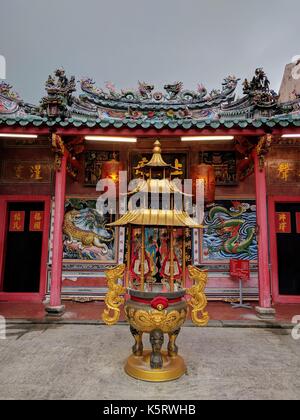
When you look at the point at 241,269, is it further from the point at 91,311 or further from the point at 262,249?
the point at 91,311

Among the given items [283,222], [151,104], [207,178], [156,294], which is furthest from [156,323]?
[151,104]

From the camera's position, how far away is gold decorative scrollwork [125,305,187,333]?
3252mm

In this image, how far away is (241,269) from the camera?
684 centimetres

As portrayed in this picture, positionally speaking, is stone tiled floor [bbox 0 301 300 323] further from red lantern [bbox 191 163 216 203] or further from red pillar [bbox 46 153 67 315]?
red lantern [bbox 191 163 216 203]

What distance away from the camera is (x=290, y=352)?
4148 millimetres

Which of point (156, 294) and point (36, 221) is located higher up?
point (36, 221)

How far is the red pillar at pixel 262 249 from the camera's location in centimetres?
570

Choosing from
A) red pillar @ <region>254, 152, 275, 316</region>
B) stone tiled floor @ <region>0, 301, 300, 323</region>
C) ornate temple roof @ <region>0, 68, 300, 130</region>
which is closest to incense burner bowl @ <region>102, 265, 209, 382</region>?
stone tiled floor @ <region>0, 301, 300, 323</region>

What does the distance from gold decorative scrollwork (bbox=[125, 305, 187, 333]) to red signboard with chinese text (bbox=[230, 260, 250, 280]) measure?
386 centimetres

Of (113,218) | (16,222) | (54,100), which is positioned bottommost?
(16,222)

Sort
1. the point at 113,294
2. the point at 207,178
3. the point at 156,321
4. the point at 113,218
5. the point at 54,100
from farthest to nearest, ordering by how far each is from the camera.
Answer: the point at 113,218 < the point at 207,178 < the point at 54,100 < the point at 113,294 < the point at 156,321

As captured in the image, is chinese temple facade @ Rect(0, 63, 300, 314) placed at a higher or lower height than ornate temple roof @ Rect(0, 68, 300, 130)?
lower

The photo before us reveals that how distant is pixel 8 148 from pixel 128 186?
3.40 m

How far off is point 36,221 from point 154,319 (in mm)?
5374
